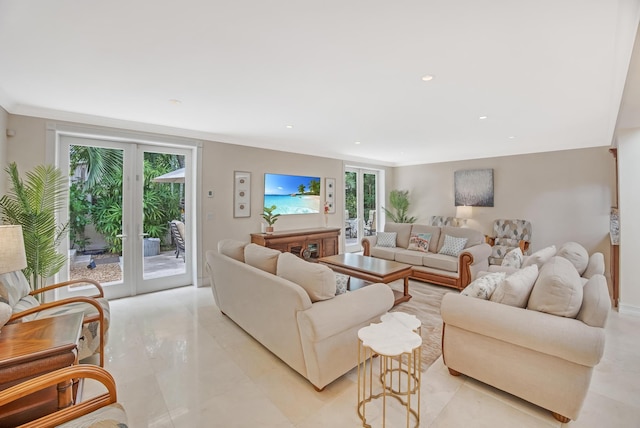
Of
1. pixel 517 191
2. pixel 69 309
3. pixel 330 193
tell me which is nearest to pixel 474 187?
pixel 517 191

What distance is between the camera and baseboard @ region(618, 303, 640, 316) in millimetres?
3344

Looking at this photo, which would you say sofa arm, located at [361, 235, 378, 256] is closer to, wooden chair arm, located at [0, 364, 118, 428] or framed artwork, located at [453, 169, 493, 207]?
framed artwork, located at [453, 169, 493, 207]

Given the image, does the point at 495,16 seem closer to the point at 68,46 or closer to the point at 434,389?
the point at 434,389

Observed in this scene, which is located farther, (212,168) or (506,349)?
(212,168)

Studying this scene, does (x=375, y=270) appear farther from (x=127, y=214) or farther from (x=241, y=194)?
(x=127, y=214)

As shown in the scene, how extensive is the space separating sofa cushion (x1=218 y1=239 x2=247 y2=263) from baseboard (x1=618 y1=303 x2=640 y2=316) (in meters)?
4.61

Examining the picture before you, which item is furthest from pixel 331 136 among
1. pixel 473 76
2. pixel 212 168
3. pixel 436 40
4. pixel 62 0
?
pixel 62 0

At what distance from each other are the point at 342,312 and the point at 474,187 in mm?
5594

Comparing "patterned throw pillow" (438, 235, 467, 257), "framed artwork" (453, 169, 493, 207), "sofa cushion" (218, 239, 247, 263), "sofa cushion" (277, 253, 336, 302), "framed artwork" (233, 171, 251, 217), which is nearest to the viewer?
"sofa cushion" (277, 253, 336, 302)

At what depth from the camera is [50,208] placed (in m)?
3.04

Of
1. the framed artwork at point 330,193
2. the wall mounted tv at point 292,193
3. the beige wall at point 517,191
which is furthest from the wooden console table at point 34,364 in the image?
the framed artwork at point 330,193

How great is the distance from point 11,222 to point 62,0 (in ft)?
7.79

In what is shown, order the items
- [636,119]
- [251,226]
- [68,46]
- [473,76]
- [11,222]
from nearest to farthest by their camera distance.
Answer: [68,46]
[473,76]
[11,222]
[636,119]
[251,226]

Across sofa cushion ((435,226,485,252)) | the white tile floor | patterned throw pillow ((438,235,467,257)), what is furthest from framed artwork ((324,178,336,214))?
the white tile floor
